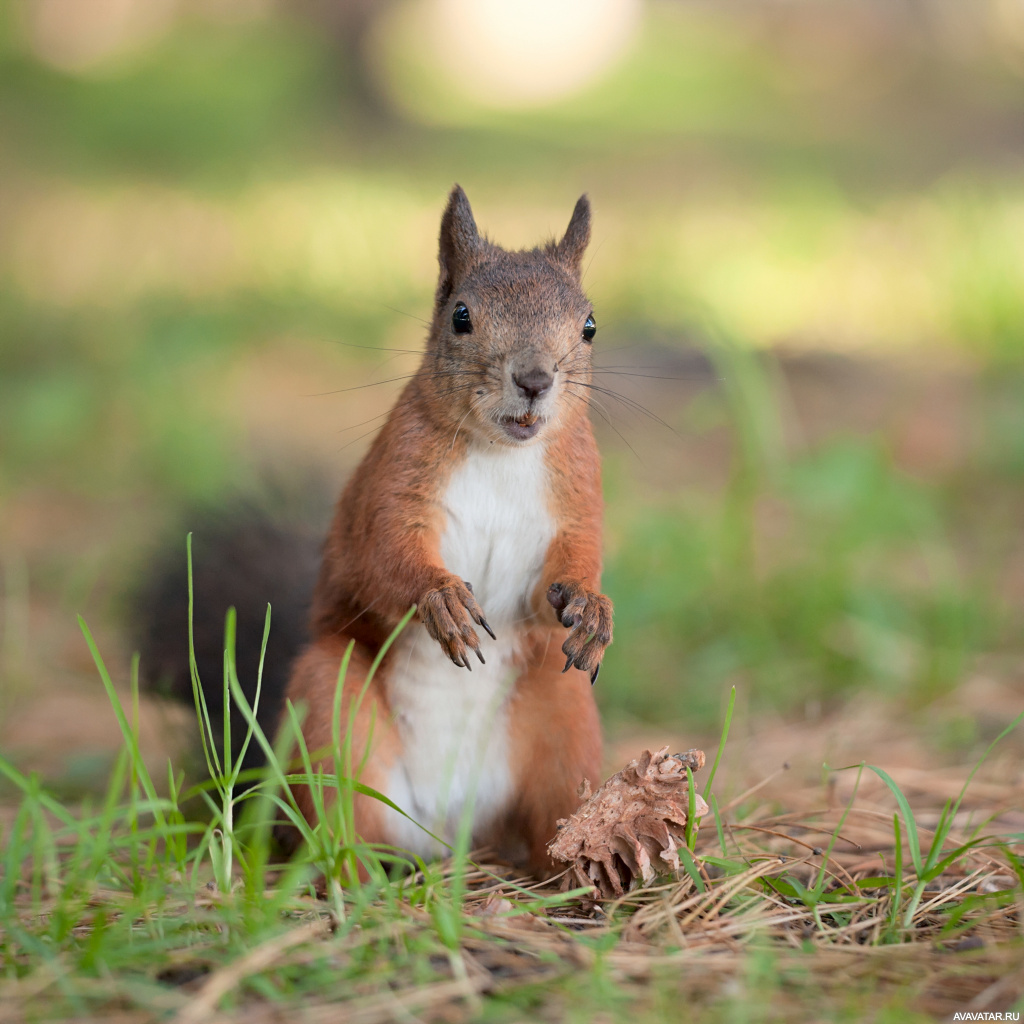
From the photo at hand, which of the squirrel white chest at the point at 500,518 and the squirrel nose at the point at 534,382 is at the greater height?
the squirrel nose at the point at 534,382

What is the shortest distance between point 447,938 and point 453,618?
1.70 ft

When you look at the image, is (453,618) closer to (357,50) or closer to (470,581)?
(470,581)

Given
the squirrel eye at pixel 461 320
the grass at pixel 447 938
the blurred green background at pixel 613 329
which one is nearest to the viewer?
the grass at pixel 447 938

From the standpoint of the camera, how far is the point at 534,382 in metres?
1.70

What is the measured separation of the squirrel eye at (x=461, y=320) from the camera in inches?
73.5

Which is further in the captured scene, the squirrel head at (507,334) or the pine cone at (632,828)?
the squirrel head at (507,334)

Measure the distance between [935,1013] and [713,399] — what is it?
3394mm

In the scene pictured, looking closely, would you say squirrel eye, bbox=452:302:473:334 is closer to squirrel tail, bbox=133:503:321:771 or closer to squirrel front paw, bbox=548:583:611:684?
squirrel front paw, bbox=548:583:611:684

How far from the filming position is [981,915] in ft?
4.83

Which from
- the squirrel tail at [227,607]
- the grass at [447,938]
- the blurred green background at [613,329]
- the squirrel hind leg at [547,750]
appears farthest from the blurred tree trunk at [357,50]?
the grass at [447,938]

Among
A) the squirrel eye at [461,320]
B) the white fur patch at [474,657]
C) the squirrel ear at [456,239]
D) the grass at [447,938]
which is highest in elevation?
the squirrel ear at [456,239]

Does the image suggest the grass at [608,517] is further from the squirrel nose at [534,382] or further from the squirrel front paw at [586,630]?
the squirrel nose at [534,382]

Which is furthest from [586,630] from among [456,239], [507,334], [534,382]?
[456,239]

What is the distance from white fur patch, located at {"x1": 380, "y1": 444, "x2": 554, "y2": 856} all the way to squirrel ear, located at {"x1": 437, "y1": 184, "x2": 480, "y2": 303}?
0.38m
